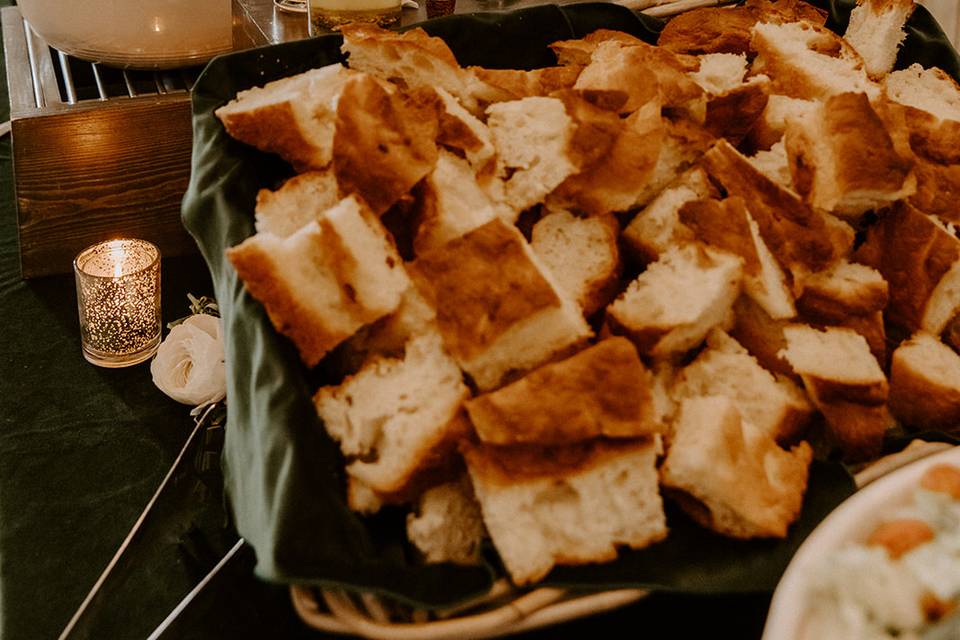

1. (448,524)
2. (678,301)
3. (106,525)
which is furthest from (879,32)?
(106,525)

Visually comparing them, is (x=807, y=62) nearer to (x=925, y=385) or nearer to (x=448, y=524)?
(x=925, y=385)

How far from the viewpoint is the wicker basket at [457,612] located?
68 cm

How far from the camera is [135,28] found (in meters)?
1.41

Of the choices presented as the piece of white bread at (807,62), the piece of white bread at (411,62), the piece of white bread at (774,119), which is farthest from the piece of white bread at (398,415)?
the piece of white bread at (807,62)

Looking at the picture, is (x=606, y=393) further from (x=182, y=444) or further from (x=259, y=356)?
(x=182, y=444)

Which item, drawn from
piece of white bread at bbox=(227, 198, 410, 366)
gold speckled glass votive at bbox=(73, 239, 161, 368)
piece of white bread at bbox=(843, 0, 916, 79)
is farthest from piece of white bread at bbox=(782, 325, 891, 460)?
gold speckled glass votive at bbox=(73, 239, 161, 368)

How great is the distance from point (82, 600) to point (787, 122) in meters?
1.12

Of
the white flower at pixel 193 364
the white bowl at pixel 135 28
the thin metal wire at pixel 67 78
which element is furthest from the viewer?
the thin metal wire at pixel 67 78

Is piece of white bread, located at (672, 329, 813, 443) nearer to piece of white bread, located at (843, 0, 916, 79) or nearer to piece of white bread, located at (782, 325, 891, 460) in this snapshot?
piece of white bread, located at (782, 325, 891, 460)

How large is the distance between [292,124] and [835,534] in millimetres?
757

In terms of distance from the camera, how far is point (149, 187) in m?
1.51

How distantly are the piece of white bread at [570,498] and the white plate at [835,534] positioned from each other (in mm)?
192

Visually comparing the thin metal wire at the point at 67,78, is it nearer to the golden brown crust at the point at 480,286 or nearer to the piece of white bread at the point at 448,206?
the piece of white bread at the point at 448,206

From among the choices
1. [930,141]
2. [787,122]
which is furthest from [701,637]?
[930,141]
